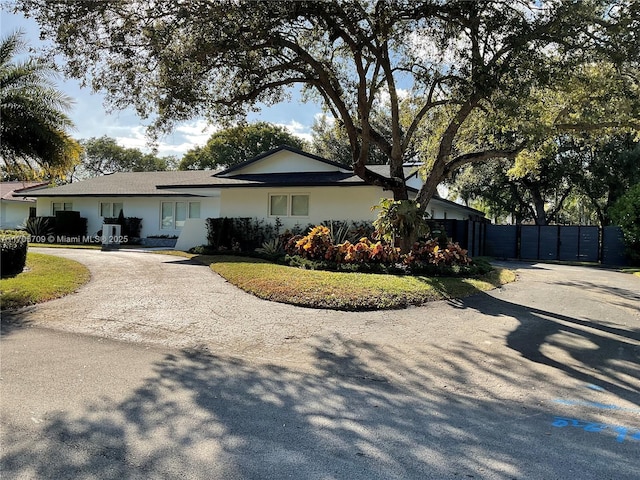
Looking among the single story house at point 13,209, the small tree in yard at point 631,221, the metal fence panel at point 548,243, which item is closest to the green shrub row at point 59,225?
the single story house at point 13,209

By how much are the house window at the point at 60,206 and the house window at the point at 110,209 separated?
2400mm

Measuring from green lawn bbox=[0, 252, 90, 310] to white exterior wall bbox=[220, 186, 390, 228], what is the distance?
7.76 metres

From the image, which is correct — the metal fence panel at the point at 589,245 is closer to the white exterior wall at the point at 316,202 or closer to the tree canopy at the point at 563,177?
the tree canopy at the point at 563,177

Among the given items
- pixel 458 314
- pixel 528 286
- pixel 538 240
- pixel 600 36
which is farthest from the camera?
pixel 538 240

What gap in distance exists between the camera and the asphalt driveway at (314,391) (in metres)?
3.12

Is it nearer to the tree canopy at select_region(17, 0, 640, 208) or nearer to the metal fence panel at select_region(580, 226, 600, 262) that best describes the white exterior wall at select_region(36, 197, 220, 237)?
the tree canopy at select_region(17, 0, 640, 208)

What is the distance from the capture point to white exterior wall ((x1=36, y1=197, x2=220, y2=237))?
913 inches

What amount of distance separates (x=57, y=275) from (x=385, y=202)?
8.86m

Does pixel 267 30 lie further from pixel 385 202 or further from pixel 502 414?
pixel 502 414

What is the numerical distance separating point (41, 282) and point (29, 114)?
14.6ft

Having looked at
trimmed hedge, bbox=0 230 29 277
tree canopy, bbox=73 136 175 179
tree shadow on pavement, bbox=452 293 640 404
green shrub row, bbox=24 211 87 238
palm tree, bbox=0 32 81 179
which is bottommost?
tree shadow on pavement, bbox=452 293 640 404

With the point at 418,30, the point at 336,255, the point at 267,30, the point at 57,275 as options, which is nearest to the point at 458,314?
the point at 336,255

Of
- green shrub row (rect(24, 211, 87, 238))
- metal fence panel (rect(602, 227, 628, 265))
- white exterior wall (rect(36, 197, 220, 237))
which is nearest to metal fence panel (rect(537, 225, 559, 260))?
metal fence panel (rect(602, 227, 628, 265))

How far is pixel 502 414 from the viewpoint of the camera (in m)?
4.05
